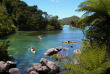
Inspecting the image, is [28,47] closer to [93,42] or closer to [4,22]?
[4,22]

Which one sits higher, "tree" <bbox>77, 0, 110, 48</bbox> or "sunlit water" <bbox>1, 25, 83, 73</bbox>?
"tree" <bbox>77, 0, 110, 48</bbox>

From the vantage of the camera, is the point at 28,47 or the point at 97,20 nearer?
the point at 97,20

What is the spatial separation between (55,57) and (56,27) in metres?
45.4

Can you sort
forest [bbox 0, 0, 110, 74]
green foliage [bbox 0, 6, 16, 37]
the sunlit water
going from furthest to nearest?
green foliage [bbox 0, 6, 16, 37] → the sunlit water → forest [bbox 0, 0, 110, 74]

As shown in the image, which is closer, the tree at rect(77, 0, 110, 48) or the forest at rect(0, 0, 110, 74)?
the forest at rect(0, 0, 110, 74)

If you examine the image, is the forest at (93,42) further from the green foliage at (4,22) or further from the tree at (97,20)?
the green foliage at (4,22)

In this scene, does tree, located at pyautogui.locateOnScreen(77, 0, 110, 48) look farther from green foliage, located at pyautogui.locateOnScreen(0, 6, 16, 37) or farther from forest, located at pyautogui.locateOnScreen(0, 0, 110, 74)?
green foliage, located at pyautogui.locateOnScreen(0, 6, 16, 37)

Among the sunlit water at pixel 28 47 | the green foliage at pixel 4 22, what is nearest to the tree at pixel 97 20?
the sunlit water at pixel 28 47

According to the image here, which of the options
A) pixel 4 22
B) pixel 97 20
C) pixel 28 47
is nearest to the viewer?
pixel 97 20

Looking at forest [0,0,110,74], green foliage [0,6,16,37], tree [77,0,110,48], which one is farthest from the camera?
green foliage [0,6,16,37]

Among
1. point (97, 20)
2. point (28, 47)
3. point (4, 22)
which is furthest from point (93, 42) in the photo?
point (4, 22)

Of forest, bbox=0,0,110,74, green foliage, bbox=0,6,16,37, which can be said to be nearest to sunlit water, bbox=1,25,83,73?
forest, bbox=0,0,110,74

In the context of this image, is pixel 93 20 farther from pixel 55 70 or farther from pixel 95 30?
pixel 55 70

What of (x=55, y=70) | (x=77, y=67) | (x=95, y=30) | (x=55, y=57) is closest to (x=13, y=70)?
(x=55, y=70)
